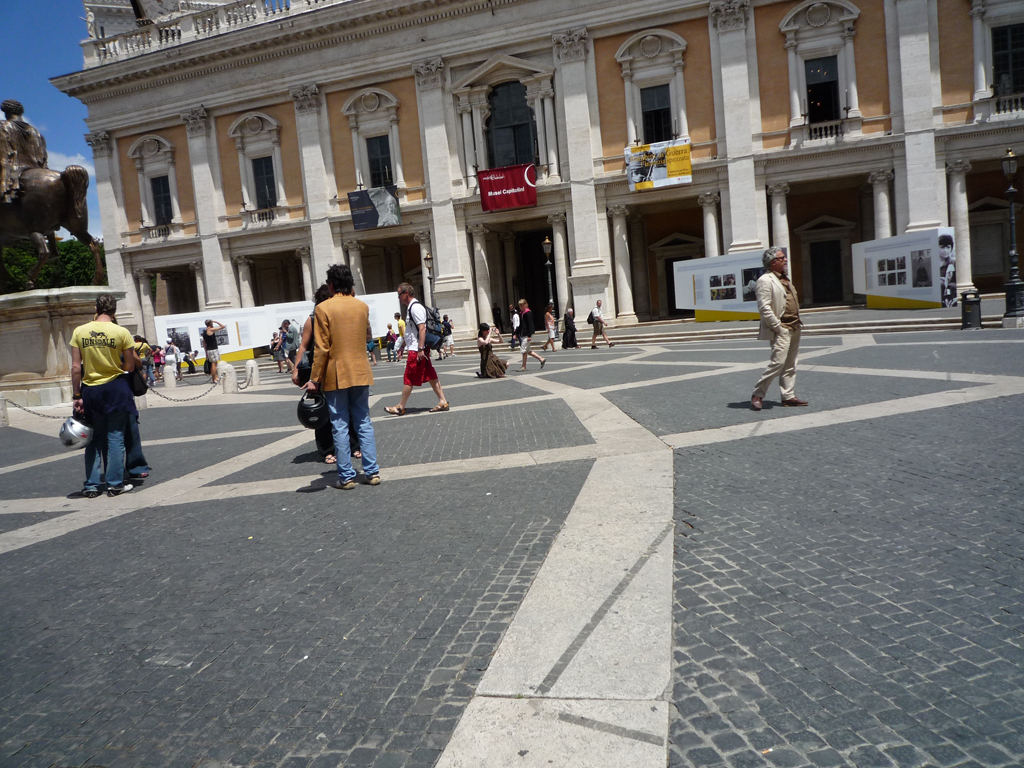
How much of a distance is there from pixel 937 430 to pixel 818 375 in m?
4.15

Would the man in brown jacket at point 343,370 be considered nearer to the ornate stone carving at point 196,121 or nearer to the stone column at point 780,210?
the stone column at point 780,210

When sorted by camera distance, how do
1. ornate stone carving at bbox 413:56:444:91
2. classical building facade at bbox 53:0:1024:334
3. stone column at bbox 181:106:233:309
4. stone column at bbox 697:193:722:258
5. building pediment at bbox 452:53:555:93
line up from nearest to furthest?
classical building facade at bbox 53:0:1024:334
stone column at bbox 697:193:722:258
building pediment at bbox 452:53:555:93
ornate stone carving at bbox 413:56:444:91
stone column at bbox 181:106:233:309

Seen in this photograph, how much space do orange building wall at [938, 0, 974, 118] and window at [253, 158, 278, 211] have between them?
93.4 feet

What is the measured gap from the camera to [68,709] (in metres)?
2.63

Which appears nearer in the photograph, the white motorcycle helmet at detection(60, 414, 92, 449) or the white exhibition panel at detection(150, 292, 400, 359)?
the white motorcycle helmet at detection(60, 414, 92, 449)

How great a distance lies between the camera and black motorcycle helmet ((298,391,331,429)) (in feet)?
20.1

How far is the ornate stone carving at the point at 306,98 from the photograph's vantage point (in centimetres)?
3155

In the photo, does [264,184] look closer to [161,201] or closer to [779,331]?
[161,201]

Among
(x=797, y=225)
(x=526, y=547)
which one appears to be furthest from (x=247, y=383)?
(x=797, y=225)

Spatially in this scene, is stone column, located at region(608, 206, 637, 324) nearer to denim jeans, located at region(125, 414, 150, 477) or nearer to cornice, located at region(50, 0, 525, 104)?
cornice, located at region(50, 0, 525, 104)

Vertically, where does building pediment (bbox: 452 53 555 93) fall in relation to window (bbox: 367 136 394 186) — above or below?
above

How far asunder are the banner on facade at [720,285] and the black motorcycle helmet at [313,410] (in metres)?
19.8

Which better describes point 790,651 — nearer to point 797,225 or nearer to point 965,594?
point 965,594

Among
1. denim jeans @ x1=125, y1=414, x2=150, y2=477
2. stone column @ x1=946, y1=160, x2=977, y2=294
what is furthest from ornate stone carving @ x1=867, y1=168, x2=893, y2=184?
denim jeans @ x1=125, y1=414, x2=150, y2=477
